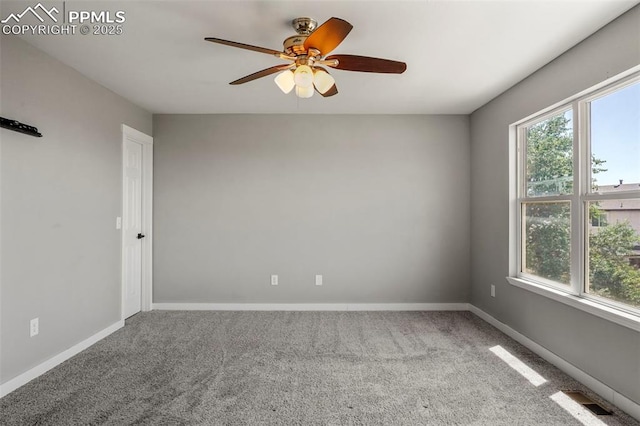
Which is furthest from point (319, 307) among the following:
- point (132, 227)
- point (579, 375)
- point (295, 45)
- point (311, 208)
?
point (295, 45)

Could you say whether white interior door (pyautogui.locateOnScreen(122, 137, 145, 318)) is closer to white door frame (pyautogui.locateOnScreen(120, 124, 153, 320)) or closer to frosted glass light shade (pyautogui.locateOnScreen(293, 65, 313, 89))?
white door frame (pyautogui.locateOnScreen(120, 124, 153, 320))

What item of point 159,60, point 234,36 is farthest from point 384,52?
point 159,60

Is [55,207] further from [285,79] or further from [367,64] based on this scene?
[367,64]

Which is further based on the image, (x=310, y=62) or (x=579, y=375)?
(x=579, y=375)

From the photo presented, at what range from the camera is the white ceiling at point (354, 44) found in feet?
6.33

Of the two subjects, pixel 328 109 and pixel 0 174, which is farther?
pixel 328 109

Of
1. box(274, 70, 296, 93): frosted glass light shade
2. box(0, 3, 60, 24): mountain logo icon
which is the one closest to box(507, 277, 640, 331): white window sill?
box(274, 70, 296, 93): frosted glass light shade

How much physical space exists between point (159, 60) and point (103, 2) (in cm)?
74

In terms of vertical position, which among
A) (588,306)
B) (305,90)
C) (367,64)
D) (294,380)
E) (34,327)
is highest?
(367,64)

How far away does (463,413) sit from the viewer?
2.00 m

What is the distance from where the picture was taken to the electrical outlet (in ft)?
7.80

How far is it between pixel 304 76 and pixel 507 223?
8.32 ft

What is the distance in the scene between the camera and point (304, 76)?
1906mm

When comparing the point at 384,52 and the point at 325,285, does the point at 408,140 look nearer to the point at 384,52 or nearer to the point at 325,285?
the point at 384,52
